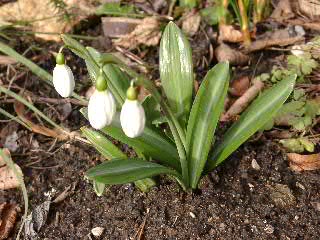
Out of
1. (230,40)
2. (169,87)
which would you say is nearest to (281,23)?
(230,40)

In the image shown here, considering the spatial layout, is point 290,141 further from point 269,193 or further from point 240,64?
point 240,64

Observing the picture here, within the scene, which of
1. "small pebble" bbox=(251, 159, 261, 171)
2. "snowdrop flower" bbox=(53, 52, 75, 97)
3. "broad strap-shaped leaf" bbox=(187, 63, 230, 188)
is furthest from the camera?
"small pebble" bbox=(251, 159, 261, 171)

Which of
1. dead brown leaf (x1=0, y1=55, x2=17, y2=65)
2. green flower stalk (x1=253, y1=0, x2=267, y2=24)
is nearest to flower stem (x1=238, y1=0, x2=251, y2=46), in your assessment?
green flower stalk (x1=253, y1=0, x2=267, y2=24)

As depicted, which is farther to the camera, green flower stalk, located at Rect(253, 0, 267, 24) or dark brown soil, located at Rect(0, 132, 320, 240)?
green flower stalk, located at Rect(253, 0, 267, 24)

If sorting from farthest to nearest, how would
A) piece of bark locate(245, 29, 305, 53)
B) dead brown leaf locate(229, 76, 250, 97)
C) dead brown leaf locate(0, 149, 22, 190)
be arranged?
piece of bark locate(245, 29, 305, 53) < dead brown leaf locate(229, 76, 250, 97) < dead brown leaf locate(0, 149, 22, 190)

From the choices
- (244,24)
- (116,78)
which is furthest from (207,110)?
(244,24)

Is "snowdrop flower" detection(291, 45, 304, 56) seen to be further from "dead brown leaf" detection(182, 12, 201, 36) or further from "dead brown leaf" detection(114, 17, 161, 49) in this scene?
"dead brown leaf" detection(114, 17, 161, 49)
